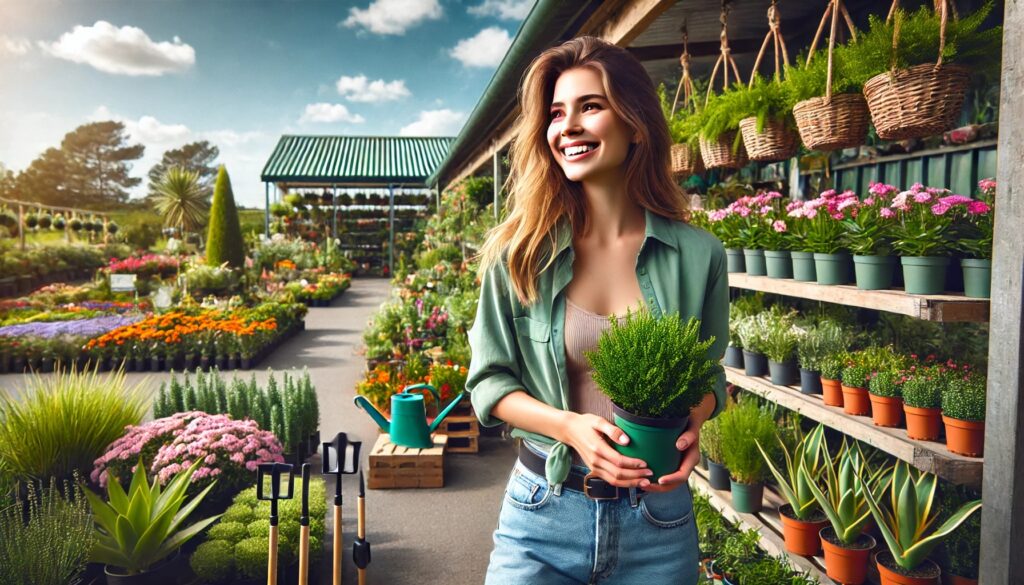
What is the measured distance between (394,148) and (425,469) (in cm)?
2672

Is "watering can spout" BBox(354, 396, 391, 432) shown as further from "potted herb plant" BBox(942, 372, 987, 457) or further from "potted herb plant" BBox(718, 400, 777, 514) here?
"potted herb plant" BBox(942, 372, 987, 457)

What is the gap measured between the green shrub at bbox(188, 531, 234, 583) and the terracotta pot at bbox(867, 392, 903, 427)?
2.80m

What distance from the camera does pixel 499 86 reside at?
6.11 meters

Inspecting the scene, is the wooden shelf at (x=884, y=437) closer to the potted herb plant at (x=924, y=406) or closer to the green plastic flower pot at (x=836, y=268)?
the potted herb plant at (x=924, y=406)

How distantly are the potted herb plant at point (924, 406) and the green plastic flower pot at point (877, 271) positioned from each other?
36cm

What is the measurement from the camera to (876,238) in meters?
2.53

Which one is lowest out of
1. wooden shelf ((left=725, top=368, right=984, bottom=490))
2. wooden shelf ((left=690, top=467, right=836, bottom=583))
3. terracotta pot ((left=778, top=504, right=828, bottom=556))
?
wooden shelf ((left=690, top=467, right=836, bottom=583))

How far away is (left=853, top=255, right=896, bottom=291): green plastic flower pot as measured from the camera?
8.32 feet

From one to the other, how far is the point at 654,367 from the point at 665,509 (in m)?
0.37

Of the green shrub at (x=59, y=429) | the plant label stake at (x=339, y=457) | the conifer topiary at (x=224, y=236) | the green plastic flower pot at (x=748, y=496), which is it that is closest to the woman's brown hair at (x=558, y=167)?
the plant label stake at (x=339, y=457)

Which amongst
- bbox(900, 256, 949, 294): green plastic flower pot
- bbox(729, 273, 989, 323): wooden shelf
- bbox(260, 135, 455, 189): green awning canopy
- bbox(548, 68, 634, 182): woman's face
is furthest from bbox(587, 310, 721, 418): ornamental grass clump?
bbox(260, 135, 455, 189): green awning canopy

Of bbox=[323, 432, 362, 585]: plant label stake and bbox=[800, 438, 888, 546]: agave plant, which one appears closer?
bbox=[323, 432, 362, 585]: plant label stake

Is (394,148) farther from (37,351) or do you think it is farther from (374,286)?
(37,351)

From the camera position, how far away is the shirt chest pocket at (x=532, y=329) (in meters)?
1.31
